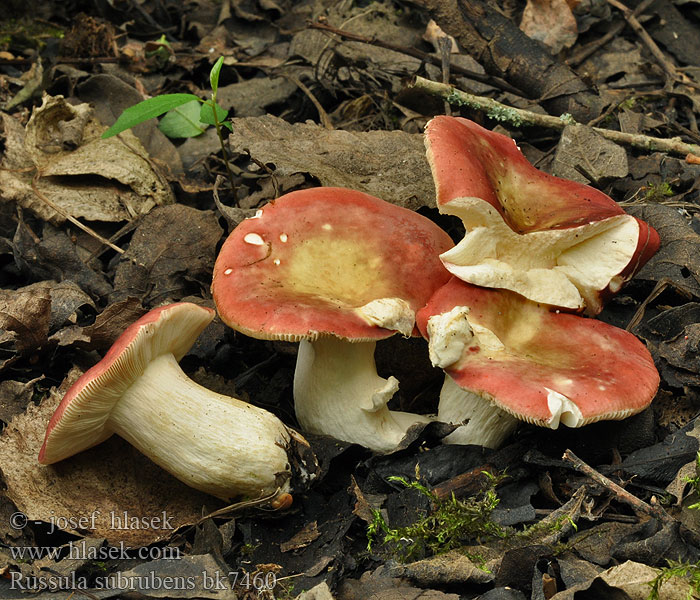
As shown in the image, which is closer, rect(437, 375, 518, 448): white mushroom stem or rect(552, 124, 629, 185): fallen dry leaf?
rect(437, 375, 518, 448): white mushroom stem

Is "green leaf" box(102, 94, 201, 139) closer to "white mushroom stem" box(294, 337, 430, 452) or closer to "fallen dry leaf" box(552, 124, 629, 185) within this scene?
"white mushroom stem" box(294, 337, 430, 452)

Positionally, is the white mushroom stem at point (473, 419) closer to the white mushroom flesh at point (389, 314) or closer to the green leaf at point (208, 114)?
the white mushroom flesh at point (389, 314)

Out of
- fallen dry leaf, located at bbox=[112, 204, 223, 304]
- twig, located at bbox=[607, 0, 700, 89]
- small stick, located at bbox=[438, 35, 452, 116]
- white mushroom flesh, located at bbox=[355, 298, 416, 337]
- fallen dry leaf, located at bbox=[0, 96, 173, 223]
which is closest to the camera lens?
white mushroom flesh, located at bbox=[355, 298, 416, 337]

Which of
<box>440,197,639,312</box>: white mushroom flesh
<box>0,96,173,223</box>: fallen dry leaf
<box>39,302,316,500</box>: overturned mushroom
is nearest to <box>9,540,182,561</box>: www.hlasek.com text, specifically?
<box>39,302,316,500</box>: overturned mushroom

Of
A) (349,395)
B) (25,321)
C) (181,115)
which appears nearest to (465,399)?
(349,395)

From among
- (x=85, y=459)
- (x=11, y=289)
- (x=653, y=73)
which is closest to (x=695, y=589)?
(x=85, y=459)

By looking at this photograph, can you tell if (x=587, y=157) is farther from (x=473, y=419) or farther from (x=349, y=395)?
(x=349, y=395)

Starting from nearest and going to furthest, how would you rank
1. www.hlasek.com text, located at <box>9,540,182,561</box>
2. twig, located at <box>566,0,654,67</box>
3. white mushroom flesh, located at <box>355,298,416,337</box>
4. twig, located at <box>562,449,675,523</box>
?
twig, located at <box>562,449,675,523</box> → www.hlasek.com text, located at <box>9,540,182,561</box> → white mushroom flesh, located at <box>355,298,416,337</box> → twig, located at <box>566,0,654,67</box>

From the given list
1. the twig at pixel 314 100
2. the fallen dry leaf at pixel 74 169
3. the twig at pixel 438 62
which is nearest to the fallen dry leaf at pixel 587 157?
the twig at pixel 438 62
